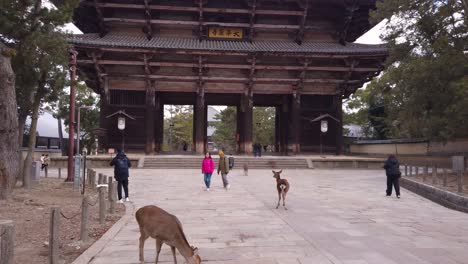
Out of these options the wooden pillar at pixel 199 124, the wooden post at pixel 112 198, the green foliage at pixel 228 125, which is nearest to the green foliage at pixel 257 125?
the green foliage at pixel 228 125

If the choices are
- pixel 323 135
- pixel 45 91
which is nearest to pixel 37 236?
pixel 45 91

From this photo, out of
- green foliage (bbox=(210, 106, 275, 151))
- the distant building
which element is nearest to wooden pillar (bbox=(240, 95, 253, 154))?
the distant building

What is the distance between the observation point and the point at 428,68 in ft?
51.6

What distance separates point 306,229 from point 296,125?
2068 cm

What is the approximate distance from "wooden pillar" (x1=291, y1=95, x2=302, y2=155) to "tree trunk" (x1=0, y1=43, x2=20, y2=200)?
2058 cm

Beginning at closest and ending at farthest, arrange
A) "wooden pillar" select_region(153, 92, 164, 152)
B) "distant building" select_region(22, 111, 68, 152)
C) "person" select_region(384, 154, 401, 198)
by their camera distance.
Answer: "person" select_region(384, 154, 401, 198) < "wooden pillar" select_region(153, 92, 164, 152) < "distant building" select_region(22, 111, 68, 152)

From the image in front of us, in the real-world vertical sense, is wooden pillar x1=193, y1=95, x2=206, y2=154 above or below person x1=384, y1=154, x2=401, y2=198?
above

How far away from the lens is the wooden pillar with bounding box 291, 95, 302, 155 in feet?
→ 92.1

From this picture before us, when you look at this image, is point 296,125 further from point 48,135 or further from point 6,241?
point 6,241

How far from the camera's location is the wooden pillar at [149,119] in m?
26.8

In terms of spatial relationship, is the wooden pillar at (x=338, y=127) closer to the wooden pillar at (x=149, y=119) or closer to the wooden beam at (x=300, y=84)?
the wooden beam at (x=300, y=84)

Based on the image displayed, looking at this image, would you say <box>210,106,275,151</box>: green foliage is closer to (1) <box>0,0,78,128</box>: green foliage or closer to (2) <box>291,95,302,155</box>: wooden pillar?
(2) <box>291,95,302,155</box>: wooden pillar

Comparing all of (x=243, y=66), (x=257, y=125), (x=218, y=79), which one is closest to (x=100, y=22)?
(x=218, y=79)

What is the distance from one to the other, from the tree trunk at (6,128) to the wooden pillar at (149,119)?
54.5 ft
